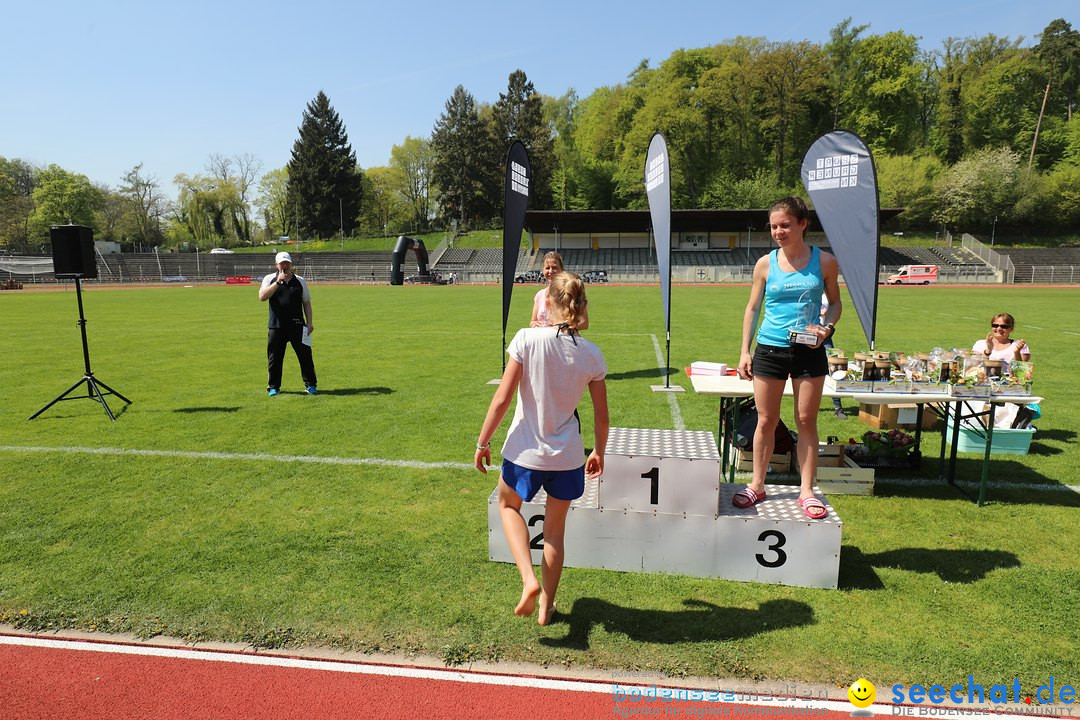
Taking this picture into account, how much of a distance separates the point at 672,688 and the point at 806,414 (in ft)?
6.31

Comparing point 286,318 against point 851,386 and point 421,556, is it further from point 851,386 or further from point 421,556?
point 851,386

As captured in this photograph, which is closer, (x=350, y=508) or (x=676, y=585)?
(x=676, y=585)

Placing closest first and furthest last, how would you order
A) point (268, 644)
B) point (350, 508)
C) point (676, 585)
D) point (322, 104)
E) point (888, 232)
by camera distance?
point (268, 644) < point (676, 585) < point (350, 508) < point (888, 232) < point (322, 104)

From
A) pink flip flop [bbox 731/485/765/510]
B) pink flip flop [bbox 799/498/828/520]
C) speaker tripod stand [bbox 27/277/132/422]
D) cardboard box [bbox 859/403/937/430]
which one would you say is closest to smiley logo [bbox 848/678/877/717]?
pink flip flop [bbox 799/498/828/520]

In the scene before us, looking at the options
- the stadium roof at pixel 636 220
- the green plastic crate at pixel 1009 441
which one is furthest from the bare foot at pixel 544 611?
the stadium roof at pixel 636 220

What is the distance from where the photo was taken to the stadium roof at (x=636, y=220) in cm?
5422

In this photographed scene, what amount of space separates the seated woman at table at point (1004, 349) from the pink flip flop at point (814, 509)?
364 cm

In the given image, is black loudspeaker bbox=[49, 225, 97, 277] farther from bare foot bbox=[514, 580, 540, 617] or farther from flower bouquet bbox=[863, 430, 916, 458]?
flower bouquet bbox=[863, 430, 916, 458]

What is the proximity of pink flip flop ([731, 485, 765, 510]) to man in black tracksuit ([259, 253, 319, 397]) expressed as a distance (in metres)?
6.45

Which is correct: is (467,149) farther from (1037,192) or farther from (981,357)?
(981,357)

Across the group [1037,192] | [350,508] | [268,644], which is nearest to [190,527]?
[350,508]

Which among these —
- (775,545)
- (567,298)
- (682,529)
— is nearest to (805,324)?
(775,545)

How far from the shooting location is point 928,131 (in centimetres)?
7519

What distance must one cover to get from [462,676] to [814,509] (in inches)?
85.9
